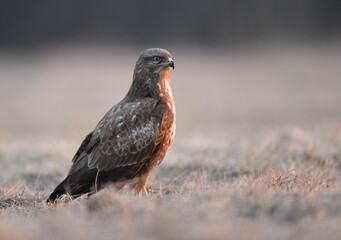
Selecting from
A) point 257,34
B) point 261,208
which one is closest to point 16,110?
point 257,34

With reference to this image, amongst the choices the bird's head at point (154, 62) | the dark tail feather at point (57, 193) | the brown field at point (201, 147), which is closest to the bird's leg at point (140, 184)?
the brown field at point (201, 147)

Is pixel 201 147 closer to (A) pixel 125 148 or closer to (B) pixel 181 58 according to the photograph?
(A) pixel 125 148

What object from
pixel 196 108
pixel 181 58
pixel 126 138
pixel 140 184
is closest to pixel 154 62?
pixel 126 138

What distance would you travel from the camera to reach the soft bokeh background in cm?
356

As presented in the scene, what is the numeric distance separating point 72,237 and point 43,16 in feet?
74.0

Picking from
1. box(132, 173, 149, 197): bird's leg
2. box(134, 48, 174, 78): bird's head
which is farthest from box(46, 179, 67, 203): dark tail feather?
box(134, 48, 174, 78): bird's head

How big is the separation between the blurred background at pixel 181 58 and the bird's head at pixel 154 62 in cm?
841

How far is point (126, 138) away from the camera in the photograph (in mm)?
5238

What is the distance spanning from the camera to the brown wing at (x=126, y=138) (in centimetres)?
518

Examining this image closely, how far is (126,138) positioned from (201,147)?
9.34 ft

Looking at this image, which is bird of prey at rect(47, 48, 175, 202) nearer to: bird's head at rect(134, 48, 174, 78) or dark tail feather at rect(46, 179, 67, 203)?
dark tail feather at rect(46, 179, 67, 203)

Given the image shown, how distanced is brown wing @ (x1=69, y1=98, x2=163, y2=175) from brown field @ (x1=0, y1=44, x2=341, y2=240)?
536mm

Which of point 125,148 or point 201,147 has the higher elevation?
point 125,148

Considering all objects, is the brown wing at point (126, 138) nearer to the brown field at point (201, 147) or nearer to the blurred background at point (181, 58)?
the brown field at point (201, 147)
